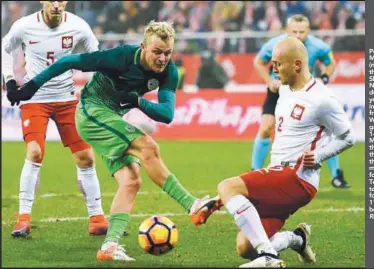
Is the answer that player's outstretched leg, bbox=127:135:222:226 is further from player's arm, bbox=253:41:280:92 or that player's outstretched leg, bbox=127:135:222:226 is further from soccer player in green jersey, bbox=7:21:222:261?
player's arm, bbox=253:41:280:92

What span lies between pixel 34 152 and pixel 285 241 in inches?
122

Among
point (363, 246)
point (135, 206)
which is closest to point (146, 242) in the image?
point (363, 246)

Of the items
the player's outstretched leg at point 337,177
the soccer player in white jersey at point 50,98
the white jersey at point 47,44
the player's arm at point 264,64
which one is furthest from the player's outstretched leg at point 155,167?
the player's outstretched leg at point 337,177

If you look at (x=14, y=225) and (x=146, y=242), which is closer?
(x=146, y=242)

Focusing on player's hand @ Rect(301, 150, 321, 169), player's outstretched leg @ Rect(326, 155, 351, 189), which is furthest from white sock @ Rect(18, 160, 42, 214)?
player's outstretched leg @ Rect(326, 155, 351, 189)

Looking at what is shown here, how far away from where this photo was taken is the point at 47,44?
970cm

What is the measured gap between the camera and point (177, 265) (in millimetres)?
7266

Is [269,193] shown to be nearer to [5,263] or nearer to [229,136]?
[5,263]

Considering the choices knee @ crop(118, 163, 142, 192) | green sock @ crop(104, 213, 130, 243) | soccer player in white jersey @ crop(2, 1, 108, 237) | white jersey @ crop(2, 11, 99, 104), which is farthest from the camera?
white jersey @ crop(2, 11, 99, 104)

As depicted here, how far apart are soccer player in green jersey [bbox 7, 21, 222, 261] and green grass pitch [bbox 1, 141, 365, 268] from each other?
51 centimetres

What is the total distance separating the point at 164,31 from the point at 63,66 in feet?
2.97

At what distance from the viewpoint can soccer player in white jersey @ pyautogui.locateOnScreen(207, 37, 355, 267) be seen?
709 cm

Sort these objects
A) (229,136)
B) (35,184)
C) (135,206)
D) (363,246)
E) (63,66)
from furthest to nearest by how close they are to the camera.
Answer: (229,136) < (135,206) < (35,184) < (363,246) < (63,66)

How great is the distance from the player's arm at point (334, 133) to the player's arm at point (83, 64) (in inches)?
68.7
